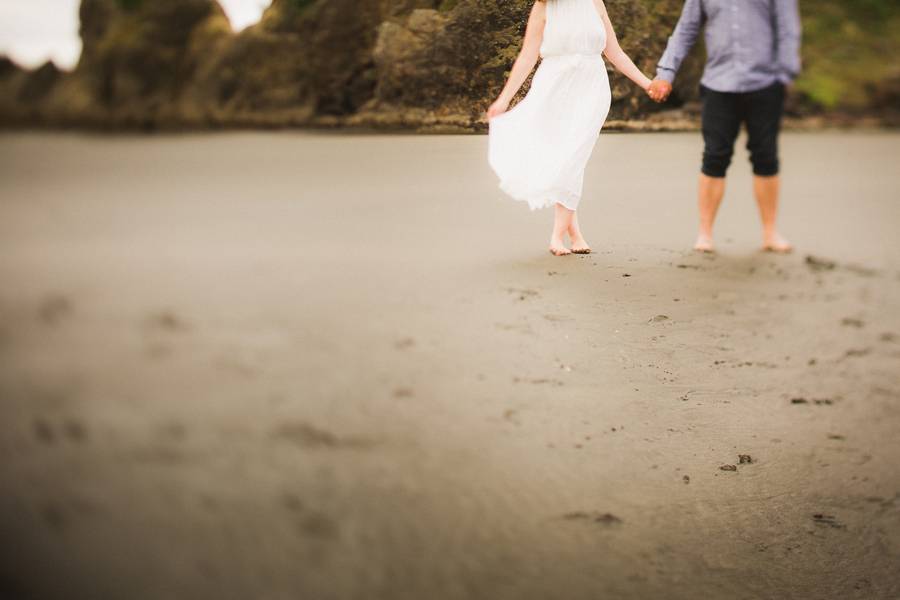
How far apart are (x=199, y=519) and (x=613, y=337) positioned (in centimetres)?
237

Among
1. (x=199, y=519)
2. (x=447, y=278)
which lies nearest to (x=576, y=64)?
(x=447, y=278)

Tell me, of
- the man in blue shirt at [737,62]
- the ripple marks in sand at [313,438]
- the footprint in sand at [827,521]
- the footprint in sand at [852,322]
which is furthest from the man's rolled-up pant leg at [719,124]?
the ripple marks in sand at [313,438]

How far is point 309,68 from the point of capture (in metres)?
0.63

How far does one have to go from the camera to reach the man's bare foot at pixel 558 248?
622mm

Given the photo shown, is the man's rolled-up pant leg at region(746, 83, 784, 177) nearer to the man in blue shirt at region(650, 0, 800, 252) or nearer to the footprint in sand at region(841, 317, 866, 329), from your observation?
the man in blue shirt at region(650, 0, 800, 252)

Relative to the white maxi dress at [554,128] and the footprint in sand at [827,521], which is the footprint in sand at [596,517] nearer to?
the footprint in sand at [827,521]

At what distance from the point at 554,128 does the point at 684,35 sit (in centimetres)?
14

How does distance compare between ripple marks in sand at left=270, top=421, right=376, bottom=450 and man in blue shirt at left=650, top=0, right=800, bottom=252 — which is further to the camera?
ripple marks in sand at left=270, top=421, right=376, bottom=450

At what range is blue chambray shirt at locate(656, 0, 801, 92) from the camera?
1.91ft

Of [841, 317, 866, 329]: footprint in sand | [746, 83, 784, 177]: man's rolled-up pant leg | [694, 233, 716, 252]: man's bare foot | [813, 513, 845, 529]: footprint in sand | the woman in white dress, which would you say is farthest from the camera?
[841, 317, 866, 329]: footprint in sand

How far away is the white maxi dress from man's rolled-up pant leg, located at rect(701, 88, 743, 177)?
0.15 m

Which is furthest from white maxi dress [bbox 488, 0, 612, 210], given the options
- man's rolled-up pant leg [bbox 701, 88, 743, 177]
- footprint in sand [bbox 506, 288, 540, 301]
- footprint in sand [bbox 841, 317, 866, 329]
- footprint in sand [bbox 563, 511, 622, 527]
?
footprint in sand [bbox 841, 317, 866, 329]

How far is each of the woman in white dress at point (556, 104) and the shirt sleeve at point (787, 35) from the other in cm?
12

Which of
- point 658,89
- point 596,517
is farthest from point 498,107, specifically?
point 596,517
